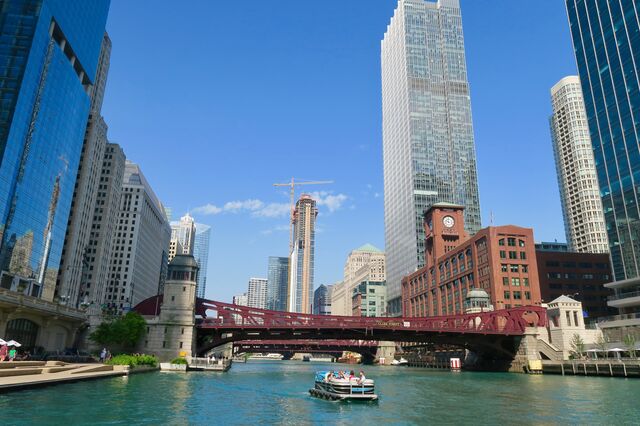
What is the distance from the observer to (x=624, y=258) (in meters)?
102

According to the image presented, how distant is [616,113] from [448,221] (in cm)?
6652

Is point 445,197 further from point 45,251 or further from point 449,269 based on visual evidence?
point 45,251

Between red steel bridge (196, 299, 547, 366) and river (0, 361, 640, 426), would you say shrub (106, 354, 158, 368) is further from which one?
red steel bridge (196, 299, 547, 366)

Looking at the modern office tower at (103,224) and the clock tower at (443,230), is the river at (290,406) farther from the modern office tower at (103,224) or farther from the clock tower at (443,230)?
the modern office tower at (103,224)

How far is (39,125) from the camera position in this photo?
109125 millimetres

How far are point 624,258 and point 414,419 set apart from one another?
89.0 meters

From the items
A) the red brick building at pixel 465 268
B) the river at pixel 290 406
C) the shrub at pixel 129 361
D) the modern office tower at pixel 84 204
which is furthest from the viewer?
the modern office tower at pixel 84 204

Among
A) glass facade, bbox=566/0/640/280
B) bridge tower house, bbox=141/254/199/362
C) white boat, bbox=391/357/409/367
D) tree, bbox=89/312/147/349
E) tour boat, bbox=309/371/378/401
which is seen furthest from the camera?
white boat, bbox=391/357/409/367

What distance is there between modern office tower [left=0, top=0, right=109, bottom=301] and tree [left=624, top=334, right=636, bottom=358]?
116721 millimetres

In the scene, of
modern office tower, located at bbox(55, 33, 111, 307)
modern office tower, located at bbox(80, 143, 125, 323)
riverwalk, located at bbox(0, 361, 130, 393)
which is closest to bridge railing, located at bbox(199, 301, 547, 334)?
riverwalk, located at bbox(0, 361, 130, 393)

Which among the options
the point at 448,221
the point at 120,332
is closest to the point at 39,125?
the point at 120,332

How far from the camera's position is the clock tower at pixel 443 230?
161m

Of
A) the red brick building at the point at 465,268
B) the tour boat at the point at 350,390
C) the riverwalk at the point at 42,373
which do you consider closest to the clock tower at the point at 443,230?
the red brick building at the point at 465,268

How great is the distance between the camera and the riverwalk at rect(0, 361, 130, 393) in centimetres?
3825
